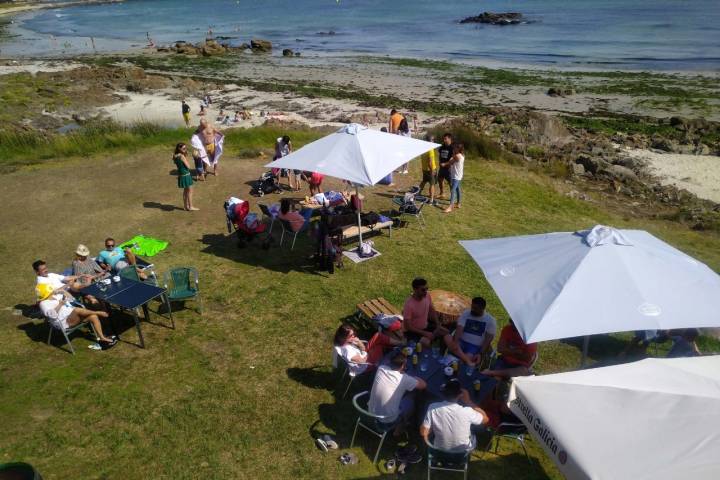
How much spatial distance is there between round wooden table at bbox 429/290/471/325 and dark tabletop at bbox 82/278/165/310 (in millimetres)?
4255

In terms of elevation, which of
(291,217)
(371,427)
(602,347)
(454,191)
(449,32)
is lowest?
(602,347)

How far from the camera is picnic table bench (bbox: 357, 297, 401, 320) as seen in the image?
780cm

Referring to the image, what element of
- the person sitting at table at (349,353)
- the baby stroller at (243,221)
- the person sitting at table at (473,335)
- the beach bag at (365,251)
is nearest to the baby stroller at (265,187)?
the baby stroller at (243,221)

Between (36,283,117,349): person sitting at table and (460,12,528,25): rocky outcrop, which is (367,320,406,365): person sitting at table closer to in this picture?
(36,283,117,349): person sitting at table

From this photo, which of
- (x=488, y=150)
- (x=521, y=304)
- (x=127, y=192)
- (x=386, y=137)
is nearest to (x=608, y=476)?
(x=521, y=304)

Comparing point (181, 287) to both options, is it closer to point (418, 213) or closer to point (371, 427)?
point (371, 427)

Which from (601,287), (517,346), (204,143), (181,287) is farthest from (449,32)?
(601,287)

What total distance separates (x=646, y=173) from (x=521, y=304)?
16.9 meters

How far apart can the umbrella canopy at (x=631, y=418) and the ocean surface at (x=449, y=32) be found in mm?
47683

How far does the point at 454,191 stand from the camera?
12633mm

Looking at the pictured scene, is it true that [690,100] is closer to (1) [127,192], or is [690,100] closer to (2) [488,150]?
(2) [488,150]

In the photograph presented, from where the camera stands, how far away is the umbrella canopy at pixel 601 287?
197 inches

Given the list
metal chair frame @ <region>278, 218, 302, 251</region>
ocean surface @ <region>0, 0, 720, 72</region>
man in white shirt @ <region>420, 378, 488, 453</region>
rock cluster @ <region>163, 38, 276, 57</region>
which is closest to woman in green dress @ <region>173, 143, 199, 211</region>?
metal chair frame @ <region>278, 218, 302, 251</region>

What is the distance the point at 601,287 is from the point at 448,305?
266 centimetres
